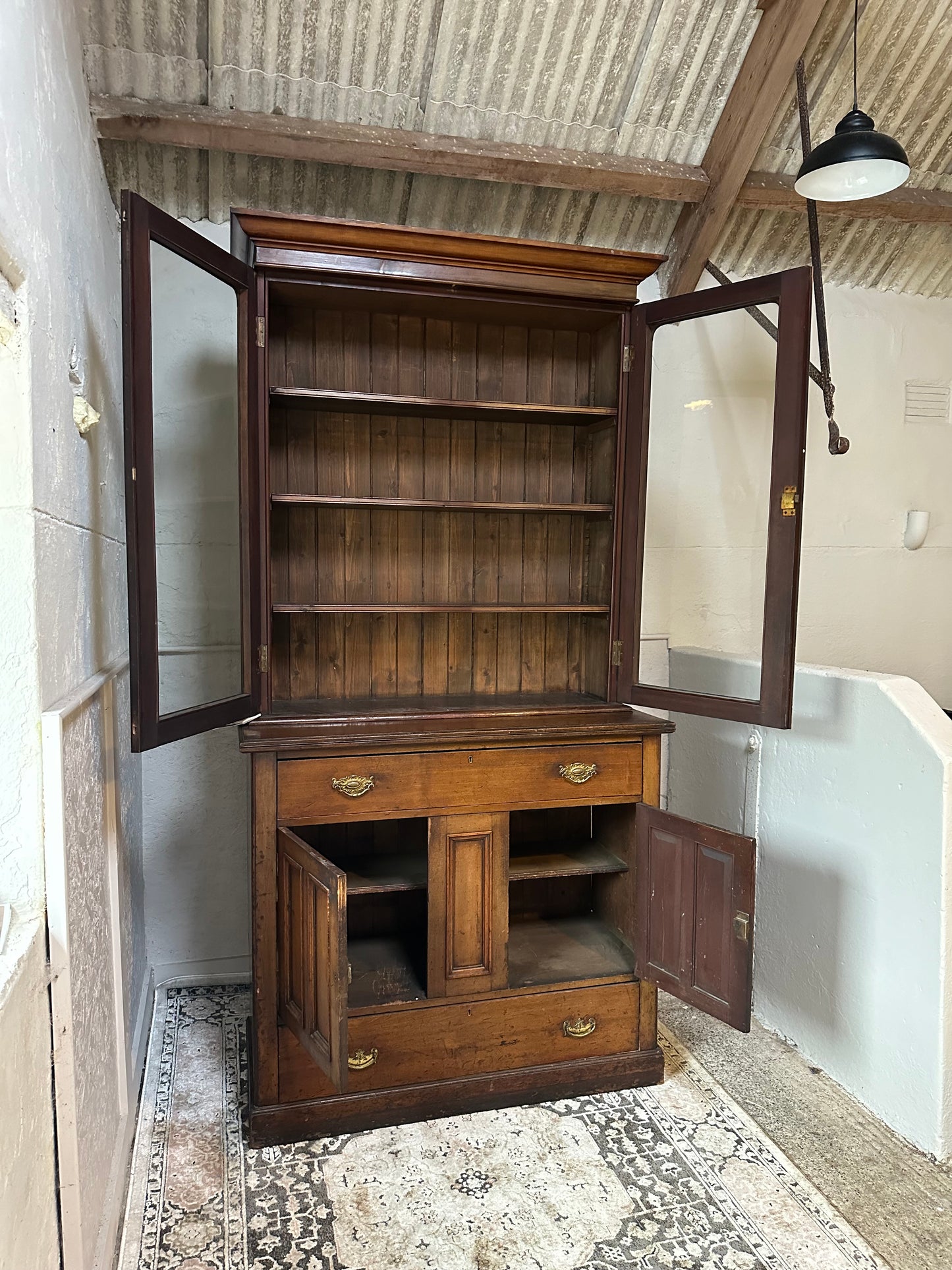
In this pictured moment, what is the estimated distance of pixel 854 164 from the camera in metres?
2.12

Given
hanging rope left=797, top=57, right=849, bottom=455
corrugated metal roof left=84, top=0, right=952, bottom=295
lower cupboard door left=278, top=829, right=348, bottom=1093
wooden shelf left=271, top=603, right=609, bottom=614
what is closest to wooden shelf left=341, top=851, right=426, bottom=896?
lower cupboard door left=278, top=829, right=348, bottom=1093

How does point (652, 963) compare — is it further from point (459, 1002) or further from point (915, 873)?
point (915, 873)

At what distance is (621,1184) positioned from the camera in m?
1.96

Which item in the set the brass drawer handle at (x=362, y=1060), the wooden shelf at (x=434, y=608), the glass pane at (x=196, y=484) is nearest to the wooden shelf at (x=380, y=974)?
the brass drawer handle at (x=362, y=1060)

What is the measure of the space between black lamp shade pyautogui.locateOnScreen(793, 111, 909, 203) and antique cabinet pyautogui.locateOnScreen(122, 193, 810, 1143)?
0.31 metres

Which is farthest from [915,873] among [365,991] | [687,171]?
[687,171]

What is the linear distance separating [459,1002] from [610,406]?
1.74 metres

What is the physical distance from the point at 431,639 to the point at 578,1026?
3.96 ft

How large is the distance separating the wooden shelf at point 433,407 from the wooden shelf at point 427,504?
263 mm

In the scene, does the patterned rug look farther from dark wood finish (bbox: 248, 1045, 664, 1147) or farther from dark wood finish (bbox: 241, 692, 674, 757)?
dark wood finish (bbox: 241, 692, 674, 757)

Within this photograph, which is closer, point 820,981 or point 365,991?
point 365,991

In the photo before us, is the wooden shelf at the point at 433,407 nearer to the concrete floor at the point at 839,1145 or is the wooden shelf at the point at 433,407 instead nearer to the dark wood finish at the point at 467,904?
the dark wood finish at the point at 467,904

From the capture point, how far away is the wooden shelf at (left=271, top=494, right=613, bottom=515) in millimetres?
2301

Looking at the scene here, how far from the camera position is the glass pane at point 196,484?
190 cm
